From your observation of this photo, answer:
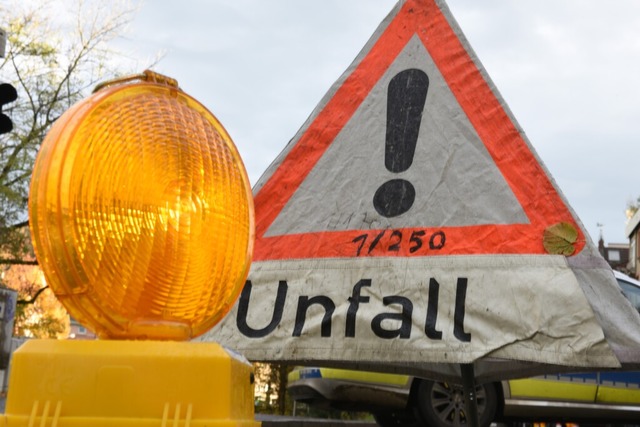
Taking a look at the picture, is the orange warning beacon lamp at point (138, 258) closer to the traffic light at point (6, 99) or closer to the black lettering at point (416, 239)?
the black lettering at point (416, 239)

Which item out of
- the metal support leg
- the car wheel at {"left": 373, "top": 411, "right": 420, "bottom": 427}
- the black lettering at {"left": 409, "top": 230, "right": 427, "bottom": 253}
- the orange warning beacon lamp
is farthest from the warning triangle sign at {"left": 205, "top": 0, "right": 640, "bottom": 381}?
the car wheel at {"left": 373, "top": 411, "right": 420, "bottom": 427}

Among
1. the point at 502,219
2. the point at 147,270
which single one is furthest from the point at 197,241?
the point at 502,219

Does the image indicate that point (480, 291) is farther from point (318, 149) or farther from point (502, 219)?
point (318, 149)

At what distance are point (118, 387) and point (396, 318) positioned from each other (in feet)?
5.41

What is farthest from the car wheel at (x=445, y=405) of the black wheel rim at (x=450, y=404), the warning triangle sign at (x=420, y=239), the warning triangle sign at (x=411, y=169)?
the warning triangle sign at (x=411, y=169)

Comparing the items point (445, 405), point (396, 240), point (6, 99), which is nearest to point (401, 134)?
point (396, 240)

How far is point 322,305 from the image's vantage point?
8.60ft

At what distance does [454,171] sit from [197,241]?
1728 mm

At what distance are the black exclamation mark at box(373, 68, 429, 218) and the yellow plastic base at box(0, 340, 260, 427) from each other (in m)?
1.77

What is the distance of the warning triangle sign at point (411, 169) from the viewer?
104 inches

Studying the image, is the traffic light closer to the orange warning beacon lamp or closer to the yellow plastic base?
the orange warning beacon lamp

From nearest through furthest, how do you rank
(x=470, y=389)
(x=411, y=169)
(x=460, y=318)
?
(x=460, y=318) < (x=411, y=169) < (x=470, y=389)

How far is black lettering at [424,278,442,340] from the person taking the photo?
2.51 metres

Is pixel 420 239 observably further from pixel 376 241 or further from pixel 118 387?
pixel 118 387
